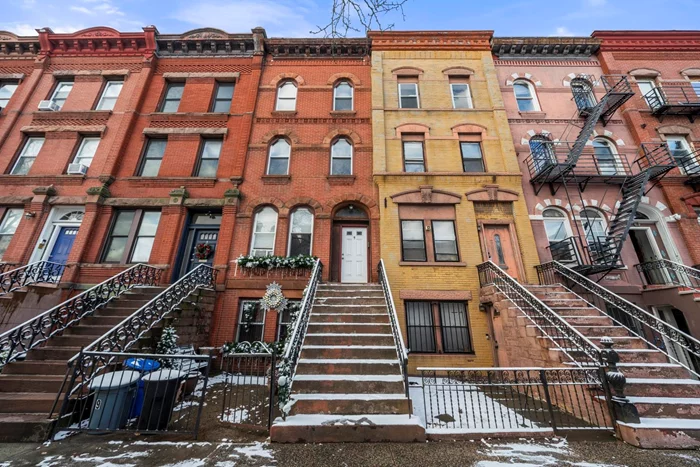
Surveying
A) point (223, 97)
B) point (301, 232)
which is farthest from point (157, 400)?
point (223, 97)

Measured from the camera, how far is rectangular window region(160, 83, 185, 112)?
13.8 meters

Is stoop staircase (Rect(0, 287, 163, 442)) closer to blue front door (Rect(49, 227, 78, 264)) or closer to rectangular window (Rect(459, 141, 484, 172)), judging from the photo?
blue front door (Rect(49, 227, 78, 264))

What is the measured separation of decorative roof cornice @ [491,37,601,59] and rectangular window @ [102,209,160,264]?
18.7 meters

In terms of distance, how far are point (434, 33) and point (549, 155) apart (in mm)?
8673

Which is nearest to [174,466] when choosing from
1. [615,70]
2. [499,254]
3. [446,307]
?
[446,307]

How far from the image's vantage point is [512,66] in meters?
14.3

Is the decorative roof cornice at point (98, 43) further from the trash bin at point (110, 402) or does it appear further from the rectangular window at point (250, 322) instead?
the trash bin at point (110, 402)

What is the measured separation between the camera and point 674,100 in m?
13.3

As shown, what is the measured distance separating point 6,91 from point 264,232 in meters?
16.0

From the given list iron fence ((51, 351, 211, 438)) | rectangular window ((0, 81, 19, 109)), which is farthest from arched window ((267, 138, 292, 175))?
rectangular window ((0, 81, 19, 109))

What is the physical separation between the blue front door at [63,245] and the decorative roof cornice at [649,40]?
26413 mm

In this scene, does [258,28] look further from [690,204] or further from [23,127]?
[690,204]

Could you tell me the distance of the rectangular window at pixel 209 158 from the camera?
40.6ft

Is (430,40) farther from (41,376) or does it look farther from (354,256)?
(41,376)
